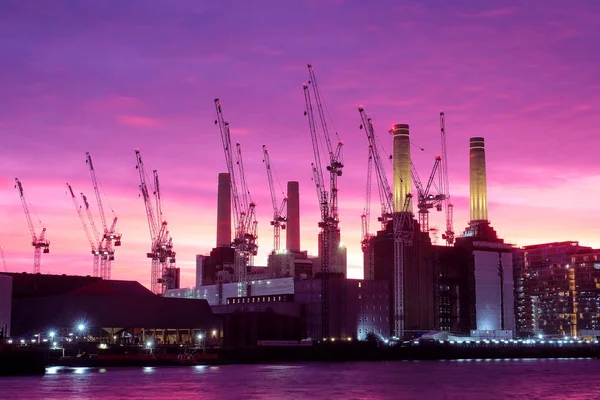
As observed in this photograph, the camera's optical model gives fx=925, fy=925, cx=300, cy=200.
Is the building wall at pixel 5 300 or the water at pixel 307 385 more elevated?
the building wall at pixel 5 300

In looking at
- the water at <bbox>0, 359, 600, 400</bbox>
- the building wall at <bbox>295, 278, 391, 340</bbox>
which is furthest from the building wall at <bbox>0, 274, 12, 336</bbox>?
the building wall at <bbox>295, 278, 391, 340</bbox>

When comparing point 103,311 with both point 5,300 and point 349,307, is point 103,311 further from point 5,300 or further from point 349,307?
point 349,307

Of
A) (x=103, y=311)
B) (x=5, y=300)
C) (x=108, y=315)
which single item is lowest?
(x=108, y=315)

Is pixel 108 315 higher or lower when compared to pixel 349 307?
lower

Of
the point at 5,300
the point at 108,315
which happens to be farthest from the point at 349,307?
the point at 5,300

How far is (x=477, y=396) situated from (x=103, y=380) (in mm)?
44197

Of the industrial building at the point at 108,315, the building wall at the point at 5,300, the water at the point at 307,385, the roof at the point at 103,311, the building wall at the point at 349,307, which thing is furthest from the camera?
the building wall at the point at 349,307

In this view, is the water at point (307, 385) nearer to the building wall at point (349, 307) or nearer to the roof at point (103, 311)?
the roof at point (103, 311)

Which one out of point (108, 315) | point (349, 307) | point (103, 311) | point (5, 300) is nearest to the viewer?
point (5, 300)

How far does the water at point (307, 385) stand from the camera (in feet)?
275

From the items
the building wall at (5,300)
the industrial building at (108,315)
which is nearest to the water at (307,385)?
the building wall at (5,300)

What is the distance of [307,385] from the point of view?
9725cm

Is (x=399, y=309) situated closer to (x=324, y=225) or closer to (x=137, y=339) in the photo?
(x=324, y=225)

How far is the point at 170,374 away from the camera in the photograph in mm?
119562
